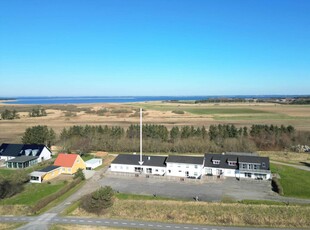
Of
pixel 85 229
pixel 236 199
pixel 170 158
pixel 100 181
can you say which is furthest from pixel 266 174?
pixel 85 229

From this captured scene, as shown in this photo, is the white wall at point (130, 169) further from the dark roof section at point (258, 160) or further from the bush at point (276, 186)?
the bush at point (276, 186)

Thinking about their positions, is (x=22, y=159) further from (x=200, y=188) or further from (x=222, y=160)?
(x=222, y=160)

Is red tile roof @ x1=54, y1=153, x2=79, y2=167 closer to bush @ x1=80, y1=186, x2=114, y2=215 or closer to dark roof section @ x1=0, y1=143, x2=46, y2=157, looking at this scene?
dark roof section @ x1=0, y1=143, x2=46, y2=157

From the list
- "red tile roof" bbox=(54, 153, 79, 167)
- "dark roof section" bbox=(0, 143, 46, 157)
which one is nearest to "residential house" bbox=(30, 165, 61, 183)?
"red tile roof" bbox=(54, 153, 79, 167)

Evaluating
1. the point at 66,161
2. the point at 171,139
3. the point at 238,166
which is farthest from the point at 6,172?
the point at 238,166

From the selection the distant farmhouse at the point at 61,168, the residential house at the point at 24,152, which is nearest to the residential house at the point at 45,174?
the distant farmhouse at the point at 61,168

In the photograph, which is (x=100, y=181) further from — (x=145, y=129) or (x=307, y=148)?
(x=307, y=148)
